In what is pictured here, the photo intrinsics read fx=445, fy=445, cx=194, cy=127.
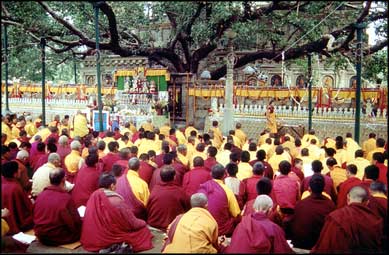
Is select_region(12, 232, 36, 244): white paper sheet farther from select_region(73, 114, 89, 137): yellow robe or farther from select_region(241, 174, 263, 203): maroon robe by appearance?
select_region(73, 114, 89, 137): yellow robe

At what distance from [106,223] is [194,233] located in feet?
5.00

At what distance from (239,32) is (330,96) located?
256 inches

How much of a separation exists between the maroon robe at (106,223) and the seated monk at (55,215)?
273mm

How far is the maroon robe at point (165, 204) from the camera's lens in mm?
7211

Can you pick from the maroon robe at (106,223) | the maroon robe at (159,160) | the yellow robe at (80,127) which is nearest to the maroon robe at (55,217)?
the maroon robe at (106,223)

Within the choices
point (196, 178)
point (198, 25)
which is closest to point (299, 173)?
point (196, 178)

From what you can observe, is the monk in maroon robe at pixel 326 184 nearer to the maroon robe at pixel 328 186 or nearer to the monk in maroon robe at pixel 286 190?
the maroon robe at pixel 328 186

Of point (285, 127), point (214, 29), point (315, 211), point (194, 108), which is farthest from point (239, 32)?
point (315, 211)

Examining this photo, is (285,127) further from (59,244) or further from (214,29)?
(59,244)

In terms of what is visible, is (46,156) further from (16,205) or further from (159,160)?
(16,205)

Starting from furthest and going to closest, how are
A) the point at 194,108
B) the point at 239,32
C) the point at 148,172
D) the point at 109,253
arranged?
the point at 194,108 < the point at 239,32 < the point at 148,172 < the point at 109,253

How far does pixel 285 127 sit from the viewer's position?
18.2 metres

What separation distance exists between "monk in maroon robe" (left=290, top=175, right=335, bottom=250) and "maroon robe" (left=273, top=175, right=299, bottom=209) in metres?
0.85

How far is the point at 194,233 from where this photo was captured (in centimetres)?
534
